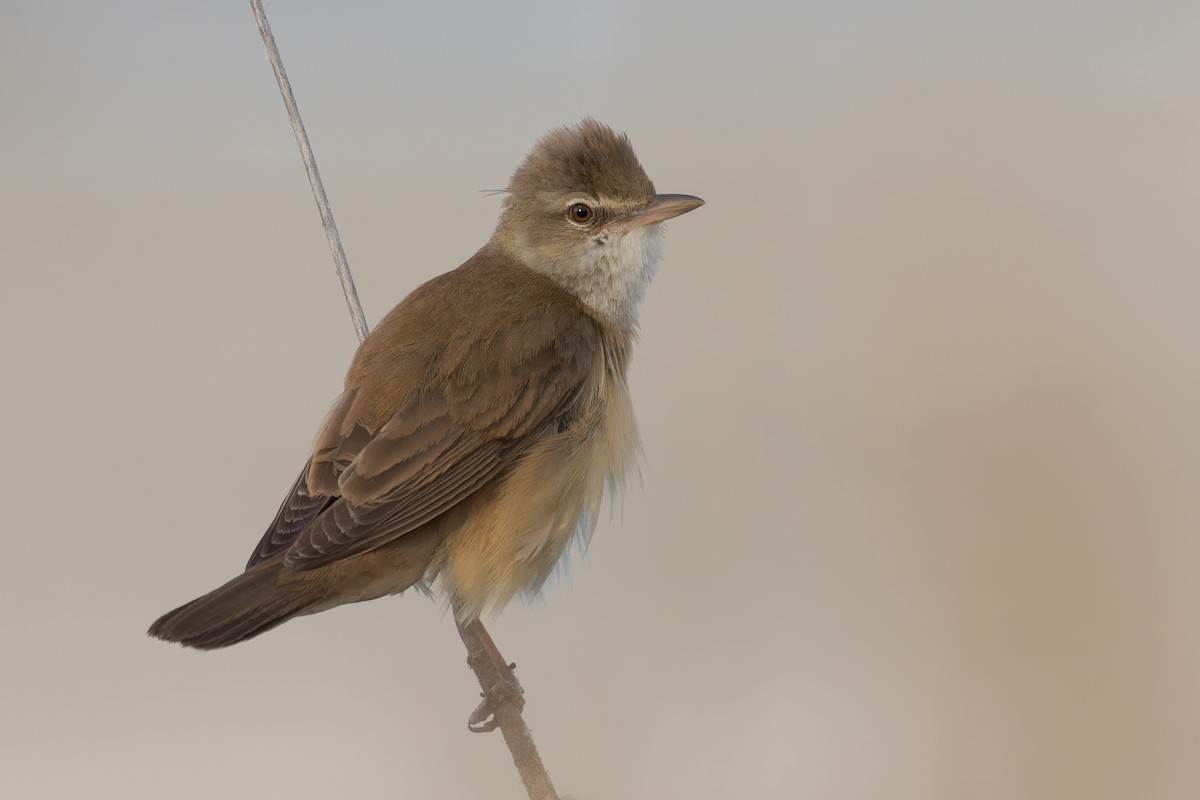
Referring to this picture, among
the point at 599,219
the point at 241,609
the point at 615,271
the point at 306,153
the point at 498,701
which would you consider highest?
the point at 306,153

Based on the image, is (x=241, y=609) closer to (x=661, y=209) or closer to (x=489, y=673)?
(x=489, y=673)

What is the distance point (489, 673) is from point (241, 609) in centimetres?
62

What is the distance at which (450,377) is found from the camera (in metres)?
1.92

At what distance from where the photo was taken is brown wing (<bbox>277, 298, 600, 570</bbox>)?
1751 mm

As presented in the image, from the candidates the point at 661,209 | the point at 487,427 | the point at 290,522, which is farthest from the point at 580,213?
the point at 290,522

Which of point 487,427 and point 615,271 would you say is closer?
point 487,427

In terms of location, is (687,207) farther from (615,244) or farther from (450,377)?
(450,377)

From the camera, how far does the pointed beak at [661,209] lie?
212 centimetres

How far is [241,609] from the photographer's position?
5.14ft

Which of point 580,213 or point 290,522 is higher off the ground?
point 580,213

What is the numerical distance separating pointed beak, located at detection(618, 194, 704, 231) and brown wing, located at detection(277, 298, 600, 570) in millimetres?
253

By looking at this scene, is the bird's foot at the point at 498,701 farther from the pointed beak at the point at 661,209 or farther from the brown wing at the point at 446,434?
the pointed beak at the point at 661,209

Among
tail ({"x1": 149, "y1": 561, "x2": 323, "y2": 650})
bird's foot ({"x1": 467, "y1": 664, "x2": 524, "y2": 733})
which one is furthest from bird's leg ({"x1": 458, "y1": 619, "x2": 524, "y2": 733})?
tail ({"x1": 149, "y1": 561, "x2": 323, "y2": 650})

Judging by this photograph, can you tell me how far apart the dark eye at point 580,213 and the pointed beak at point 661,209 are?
0.23ft
